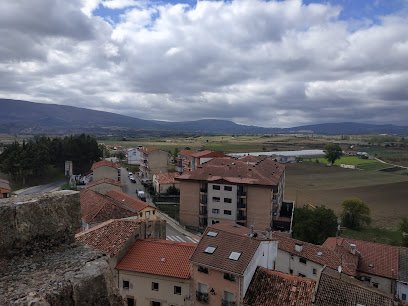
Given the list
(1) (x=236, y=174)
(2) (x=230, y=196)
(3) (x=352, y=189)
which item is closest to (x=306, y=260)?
(2) (x=230, y=196)

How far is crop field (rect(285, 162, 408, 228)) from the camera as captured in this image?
78188 mm

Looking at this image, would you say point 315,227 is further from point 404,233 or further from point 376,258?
point 404,233

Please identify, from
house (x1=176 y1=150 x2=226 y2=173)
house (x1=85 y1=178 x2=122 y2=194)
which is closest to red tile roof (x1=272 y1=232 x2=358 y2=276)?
house (x1=85 y1=178 x2=122 y2=194)

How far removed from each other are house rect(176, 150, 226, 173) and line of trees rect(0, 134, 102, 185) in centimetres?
2376

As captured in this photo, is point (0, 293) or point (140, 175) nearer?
point (0, 293)

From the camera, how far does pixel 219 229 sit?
1153 inches

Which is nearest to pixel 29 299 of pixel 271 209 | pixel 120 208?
pixel 120 208

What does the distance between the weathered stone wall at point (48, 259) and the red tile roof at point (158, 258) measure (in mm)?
21137

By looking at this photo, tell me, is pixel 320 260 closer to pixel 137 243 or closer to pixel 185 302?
pixel 185 302

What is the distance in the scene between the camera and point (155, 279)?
85.8 ft

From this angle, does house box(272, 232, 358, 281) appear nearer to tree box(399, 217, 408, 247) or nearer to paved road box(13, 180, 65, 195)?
tree box(399, 217, 408, 247)

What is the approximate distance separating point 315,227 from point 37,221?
52773 millimetres

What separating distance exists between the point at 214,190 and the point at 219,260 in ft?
119

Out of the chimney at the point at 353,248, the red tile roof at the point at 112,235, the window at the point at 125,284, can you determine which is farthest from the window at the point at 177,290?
the chimney at the point at 353,248
